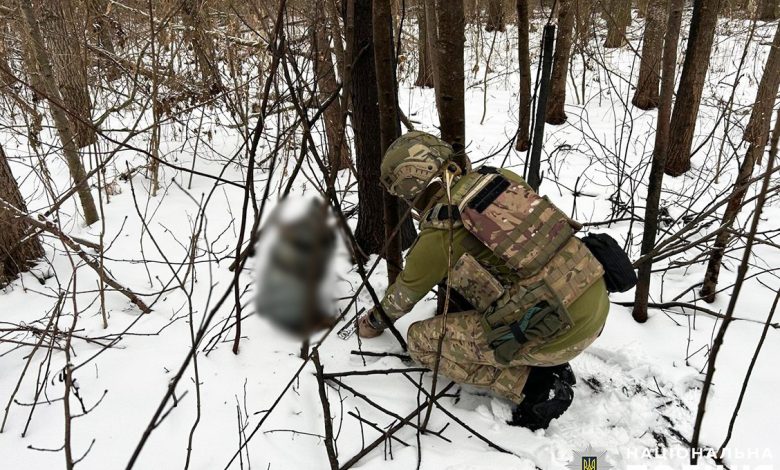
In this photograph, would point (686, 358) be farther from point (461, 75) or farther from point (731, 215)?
point (461, 75)

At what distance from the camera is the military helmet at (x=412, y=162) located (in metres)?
1.75

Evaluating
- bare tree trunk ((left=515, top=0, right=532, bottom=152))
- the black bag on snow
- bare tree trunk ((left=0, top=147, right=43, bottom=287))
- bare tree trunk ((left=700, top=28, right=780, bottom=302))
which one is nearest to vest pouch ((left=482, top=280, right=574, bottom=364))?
the black bag on snow

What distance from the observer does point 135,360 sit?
1951 mm

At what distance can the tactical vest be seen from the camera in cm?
173

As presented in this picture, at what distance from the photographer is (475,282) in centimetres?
184

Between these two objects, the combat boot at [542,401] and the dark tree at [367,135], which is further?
the dark tree at [367,135]

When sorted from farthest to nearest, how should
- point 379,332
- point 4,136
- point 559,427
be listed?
point 4,136, point 379,332, point 559,427

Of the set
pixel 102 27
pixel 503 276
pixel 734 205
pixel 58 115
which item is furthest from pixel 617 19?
pixel 58 115

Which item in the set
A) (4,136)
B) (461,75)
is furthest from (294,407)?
(4,136)

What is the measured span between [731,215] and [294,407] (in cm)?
206

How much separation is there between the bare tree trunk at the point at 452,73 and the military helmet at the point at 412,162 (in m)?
0.07

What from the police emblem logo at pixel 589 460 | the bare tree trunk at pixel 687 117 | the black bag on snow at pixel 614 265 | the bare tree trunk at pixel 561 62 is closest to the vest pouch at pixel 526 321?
the black bag on snow at pixel 614 265

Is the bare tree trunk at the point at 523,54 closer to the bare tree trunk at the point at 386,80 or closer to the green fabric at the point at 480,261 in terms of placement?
the bare tree trunk at the point at 386,80

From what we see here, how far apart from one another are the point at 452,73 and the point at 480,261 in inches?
27.8
